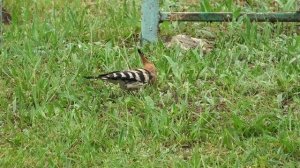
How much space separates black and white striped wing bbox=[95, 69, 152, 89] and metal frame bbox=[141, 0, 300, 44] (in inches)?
42.1

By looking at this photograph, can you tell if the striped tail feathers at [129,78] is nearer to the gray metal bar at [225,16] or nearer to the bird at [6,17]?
the gray metal bar at [225,16]

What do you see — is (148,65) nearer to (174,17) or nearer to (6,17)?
(174,17)

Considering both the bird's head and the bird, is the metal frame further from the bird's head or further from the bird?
the bird

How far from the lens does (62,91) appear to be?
683cm

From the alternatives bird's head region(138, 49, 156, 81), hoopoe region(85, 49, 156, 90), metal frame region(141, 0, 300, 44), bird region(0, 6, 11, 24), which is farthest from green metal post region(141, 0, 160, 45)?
bird region(0, 6, 11, 24)

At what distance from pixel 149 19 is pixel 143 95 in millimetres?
1276

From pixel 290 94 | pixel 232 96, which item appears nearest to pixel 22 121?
pixel 232 96

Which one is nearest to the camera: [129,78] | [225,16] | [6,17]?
[129,78]

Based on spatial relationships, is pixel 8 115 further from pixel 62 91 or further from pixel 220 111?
pixel 220 111

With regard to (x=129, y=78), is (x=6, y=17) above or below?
above

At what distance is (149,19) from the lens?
25.8 feet

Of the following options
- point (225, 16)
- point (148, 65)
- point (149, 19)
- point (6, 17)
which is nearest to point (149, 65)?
point (148, 65)

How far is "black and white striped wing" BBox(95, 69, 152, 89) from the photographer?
667 centimetres

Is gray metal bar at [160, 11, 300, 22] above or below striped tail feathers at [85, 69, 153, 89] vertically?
above
